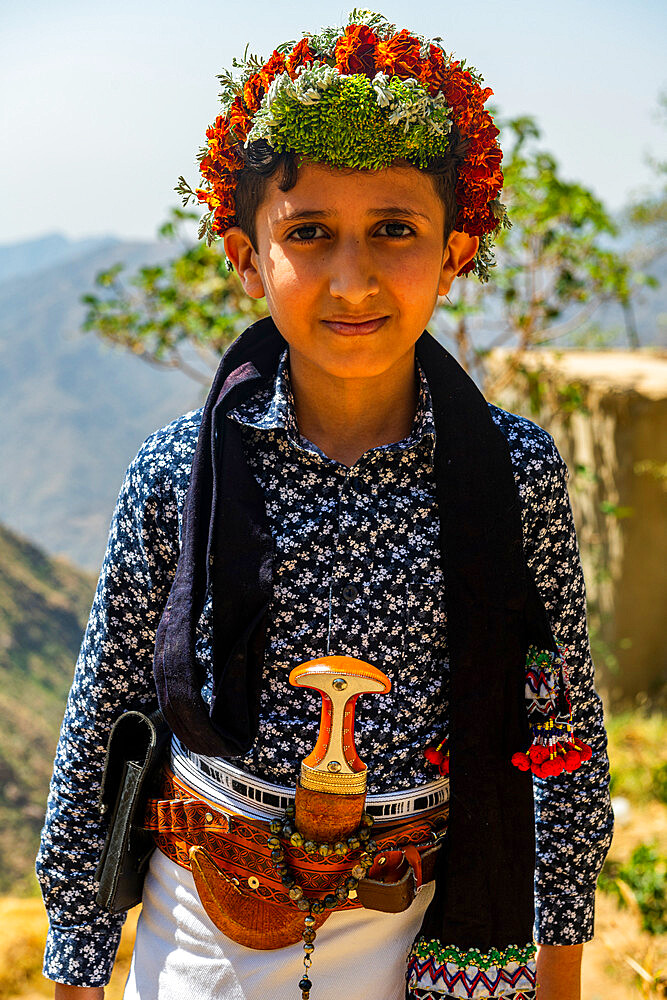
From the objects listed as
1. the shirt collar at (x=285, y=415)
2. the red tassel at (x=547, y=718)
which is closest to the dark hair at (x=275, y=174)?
the shirt collar at (x=285, y=415)

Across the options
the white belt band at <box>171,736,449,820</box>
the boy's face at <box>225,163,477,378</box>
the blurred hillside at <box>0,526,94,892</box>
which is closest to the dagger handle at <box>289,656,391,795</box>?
the white belt band at <box>171,736,449,820</box>

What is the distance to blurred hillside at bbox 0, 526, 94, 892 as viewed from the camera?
27.7ft

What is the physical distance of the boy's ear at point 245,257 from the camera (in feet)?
4.74

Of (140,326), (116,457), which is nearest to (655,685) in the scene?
(140,326)

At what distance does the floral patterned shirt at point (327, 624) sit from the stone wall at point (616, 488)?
3987 mm

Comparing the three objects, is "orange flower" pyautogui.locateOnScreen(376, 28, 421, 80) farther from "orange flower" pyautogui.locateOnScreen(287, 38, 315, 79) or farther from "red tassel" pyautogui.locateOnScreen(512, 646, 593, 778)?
"red tassel" pyautogui.locateOnScreen(512, 646, 593, 778)

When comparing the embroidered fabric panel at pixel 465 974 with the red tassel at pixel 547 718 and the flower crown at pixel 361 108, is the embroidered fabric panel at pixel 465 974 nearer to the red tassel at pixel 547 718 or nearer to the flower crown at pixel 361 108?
the red tassel at pixel 547 718

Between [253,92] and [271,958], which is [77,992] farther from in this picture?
[253,92]

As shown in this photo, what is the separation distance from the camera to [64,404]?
45031mm

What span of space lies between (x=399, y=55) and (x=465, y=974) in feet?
4.24

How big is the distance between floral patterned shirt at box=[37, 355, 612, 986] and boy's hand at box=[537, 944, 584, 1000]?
1.2 inches

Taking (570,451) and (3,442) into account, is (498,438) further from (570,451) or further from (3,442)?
(3,442)

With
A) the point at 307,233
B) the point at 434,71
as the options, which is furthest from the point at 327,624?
the point at 434,71

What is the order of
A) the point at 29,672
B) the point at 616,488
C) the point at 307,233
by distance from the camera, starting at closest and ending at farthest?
the point at 307,233 → the point at 616,488 → the point at 29,672
